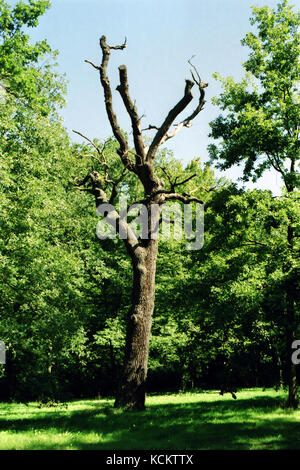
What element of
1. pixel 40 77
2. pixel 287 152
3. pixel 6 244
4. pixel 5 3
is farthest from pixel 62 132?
pixel 287 152

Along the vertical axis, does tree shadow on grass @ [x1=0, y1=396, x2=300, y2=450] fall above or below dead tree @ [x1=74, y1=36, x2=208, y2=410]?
below

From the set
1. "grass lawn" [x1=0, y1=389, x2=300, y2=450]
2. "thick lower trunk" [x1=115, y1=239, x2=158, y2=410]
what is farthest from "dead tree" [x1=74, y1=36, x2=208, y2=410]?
"grass lawn" [x1=0, y1=389, x2=300, y2=450]

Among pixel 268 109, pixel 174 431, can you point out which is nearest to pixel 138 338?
pixel 174 431

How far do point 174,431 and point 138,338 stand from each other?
332cm

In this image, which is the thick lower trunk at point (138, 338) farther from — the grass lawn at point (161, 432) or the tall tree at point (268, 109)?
the tall tree at point (268, 109)

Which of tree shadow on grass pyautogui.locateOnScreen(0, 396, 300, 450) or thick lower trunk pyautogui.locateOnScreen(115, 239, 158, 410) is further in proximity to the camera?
thick lower trunk pyautogui.locateOnScreen(115, 239, 158, 410)

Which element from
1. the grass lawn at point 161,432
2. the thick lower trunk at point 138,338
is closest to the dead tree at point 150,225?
the thick lower trunk at point 138,338

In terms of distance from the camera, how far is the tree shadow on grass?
20.4 ft

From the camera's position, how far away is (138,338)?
10547mm

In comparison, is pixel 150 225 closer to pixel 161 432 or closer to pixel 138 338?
pixel 138 338

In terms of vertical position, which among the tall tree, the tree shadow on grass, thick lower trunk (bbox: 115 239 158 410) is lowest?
the tree shadow on grass

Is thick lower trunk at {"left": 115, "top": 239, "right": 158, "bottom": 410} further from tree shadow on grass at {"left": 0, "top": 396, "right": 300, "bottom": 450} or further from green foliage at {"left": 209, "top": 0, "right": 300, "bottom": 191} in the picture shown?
green foliage at {"left": 209, "top": 0, "right": 300, "bottom": 191}

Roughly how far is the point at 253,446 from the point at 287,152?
10215 mm

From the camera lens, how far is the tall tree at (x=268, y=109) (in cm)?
1335
